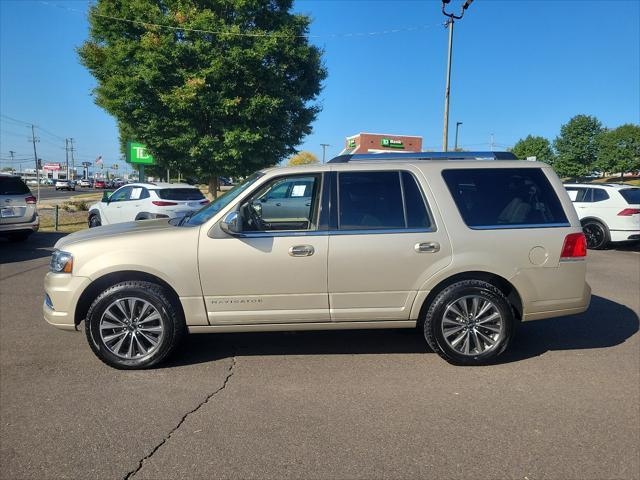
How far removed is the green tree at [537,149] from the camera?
73250 mm

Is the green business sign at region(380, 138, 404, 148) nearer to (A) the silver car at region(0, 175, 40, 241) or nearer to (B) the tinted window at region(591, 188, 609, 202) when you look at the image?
(B) the tinted window at region(591, 188, 609, 202)

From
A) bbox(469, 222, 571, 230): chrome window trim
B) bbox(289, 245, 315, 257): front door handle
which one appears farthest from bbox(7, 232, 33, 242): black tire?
bbox(469, 222, 571, 230): chrome window trim

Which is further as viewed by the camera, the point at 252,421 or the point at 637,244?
the point at 637,244

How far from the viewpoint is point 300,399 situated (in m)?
3.53

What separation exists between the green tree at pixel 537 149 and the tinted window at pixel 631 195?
217 feet

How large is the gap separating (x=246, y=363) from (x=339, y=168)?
2034mm

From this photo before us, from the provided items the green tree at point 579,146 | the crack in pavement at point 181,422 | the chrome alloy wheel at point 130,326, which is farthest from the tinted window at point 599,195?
the green tree at point 579,146

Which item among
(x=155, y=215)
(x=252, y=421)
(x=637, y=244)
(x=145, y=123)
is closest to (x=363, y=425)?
(x=252, y=421)

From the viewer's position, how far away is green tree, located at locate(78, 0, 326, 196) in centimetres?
1579

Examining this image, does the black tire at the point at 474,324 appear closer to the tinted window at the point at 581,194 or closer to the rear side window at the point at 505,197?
the rear side window at the point at 505,197

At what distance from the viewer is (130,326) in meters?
4.00

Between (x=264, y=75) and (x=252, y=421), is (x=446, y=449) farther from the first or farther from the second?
(x=264, y=75)

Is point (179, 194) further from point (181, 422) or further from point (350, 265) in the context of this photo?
point (181, 422)

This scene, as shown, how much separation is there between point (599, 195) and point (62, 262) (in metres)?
12.4
